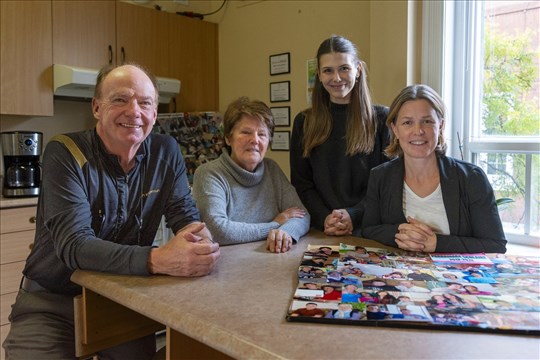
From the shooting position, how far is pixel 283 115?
3510 millimetres

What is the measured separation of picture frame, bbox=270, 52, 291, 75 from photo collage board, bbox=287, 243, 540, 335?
2483 mm

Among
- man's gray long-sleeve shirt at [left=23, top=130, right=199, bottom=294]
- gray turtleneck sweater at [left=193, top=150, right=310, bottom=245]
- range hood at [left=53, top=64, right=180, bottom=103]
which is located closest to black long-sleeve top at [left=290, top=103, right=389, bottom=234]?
gray turtleneck sweater at [left=193, top=150, right=310, bottom=245]

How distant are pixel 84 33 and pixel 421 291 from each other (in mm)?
3015

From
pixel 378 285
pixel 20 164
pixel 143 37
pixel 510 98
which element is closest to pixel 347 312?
pixel 378 285

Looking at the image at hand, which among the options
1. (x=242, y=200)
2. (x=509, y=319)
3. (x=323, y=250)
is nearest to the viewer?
(x=509, y=319)

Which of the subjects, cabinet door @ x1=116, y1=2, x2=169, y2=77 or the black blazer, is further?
cabinet door @ x1=116, y1=2, x2=169, y2=77

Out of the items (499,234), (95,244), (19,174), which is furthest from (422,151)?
(19,174)

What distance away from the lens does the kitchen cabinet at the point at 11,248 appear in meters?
2.44

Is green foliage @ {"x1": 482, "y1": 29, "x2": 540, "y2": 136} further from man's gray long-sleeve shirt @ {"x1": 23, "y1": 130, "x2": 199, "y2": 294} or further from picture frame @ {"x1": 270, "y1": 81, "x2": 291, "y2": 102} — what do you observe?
man's gray long-sleeve shirt @ {"x1": 23, "y1": 130, "x2": 199, "y2": 294}

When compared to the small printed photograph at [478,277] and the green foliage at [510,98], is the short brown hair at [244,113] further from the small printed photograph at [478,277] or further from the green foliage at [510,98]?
the green foliage at [510,98]

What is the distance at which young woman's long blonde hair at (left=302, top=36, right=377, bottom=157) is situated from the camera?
1.78m

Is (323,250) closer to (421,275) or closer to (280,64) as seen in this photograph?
(421,275)

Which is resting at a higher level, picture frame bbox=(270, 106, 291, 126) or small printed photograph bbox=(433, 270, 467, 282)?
picture frame bbox=(270, 106, 291, 126)

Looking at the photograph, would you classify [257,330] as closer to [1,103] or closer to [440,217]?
[440,217]
